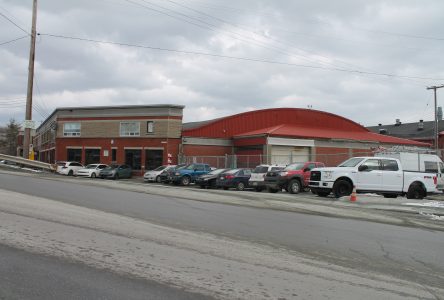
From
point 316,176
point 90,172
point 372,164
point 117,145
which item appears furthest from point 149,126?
point 372,164

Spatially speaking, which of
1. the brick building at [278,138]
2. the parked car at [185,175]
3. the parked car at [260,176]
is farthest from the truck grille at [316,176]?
the brick building at [278,138]

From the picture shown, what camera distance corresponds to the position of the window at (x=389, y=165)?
2045cm

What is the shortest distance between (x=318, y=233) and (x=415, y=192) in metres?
12.7

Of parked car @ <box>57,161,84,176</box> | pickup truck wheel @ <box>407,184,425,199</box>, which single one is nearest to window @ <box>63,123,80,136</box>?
parked car @ <box>57,161,84,176</box>

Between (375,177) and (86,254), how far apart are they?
1599cm

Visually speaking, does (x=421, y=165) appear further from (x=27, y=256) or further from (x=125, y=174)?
(x=125, y=174)

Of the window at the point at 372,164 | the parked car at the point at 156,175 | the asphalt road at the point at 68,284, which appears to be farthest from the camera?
the parked car at the point at 156,175

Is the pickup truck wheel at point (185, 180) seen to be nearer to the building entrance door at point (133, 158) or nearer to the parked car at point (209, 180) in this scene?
the parked car at point (209, 180)

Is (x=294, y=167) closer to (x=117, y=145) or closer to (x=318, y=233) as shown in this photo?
(x=318, y=233)

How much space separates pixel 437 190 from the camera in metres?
21.1

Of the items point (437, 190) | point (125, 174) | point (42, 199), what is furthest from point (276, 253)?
point (125, 174)

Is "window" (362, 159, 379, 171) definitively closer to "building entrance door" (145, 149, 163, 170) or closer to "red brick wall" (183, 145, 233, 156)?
"red brick wall" (183, 145, 233, 156)

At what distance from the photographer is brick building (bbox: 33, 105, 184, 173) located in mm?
45781

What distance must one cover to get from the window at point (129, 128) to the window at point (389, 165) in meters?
30.8
